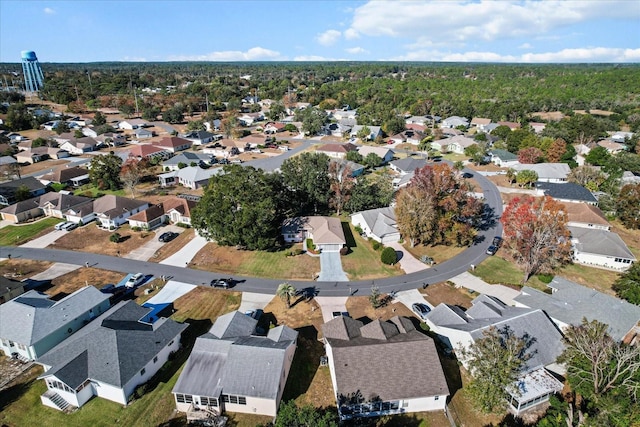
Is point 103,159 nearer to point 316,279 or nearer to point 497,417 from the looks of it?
point 316,279

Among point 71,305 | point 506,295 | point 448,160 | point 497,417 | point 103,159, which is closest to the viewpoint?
point 497,417

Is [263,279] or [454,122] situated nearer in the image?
[263,279]

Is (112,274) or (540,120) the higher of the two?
(540,120)

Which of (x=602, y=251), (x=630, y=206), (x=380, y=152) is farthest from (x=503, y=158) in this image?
(x=602, y=251)

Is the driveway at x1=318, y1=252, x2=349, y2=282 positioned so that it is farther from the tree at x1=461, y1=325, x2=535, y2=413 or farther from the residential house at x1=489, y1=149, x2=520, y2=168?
the residential house at x1=489, y1=149, x2=520, y2=168

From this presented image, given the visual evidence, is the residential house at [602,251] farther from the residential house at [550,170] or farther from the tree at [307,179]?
the tree at [307,179]

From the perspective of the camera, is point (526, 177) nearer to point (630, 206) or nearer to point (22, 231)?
point (630, 206)

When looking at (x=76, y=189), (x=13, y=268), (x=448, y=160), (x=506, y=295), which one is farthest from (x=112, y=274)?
(x=448, y=160)
